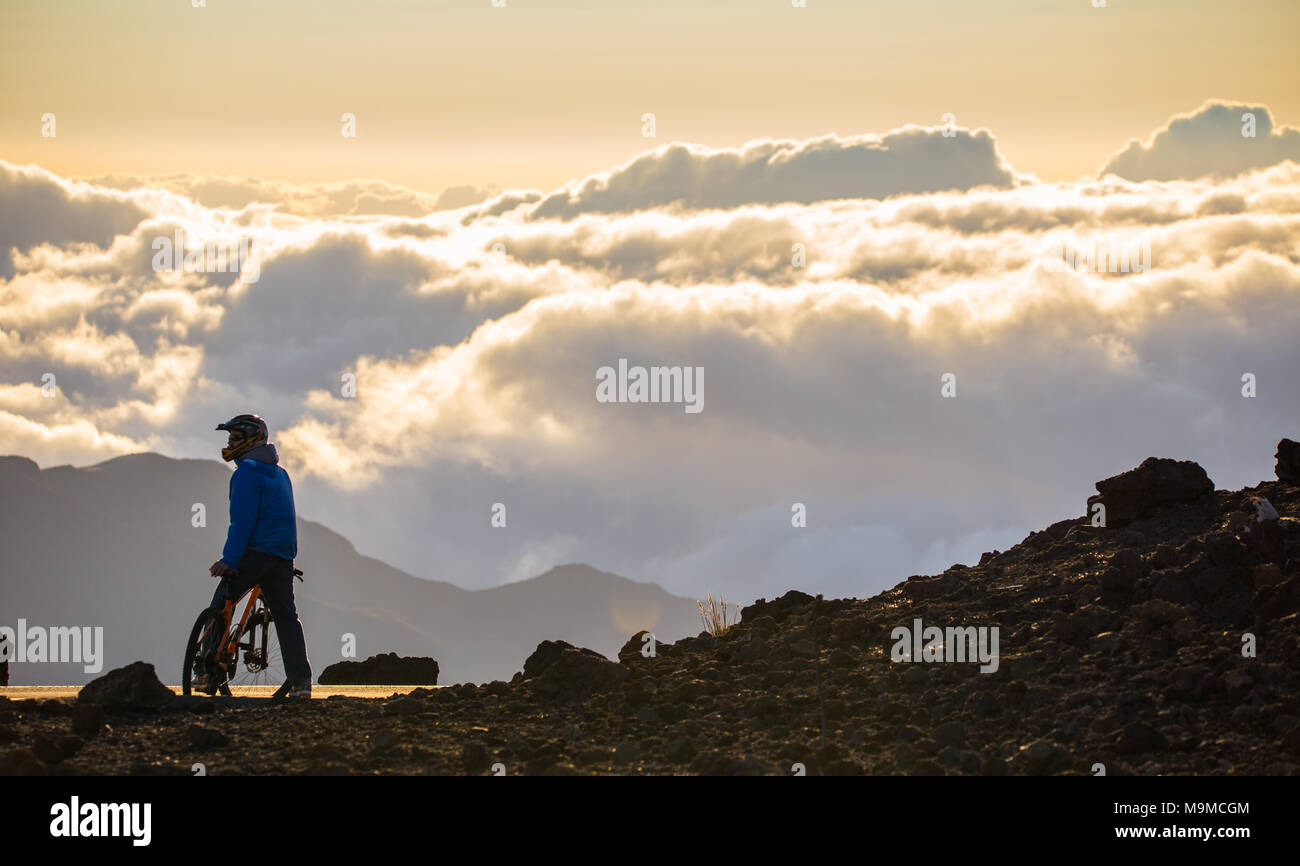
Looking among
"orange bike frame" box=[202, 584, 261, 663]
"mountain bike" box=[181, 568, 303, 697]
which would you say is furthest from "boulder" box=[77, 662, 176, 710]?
"orange bike frame" box=[202, 584, 261, 663]

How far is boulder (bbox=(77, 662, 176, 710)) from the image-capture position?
42.0 ft

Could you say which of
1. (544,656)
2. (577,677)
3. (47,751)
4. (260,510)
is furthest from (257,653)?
(47,751)

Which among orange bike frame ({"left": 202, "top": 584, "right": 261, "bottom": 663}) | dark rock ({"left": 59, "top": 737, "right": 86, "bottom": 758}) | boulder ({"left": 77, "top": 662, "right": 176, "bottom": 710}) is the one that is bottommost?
dark rock ({"left": 59, "top": 737, "right": 86, "bottom": 758})

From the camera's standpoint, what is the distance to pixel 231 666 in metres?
14.1

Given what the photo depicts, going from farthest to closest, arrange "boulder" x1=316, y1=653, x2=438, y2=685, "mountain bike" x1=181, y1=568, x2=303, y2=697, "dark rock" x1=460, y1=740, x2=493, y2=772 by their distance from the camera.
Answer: "boulder" x1=316, y1=653, x2=438, y2=685 → "mountain bike" x1=181, y1=568, x2=303, y2=697 → "dark rock" x1=460, y1=740, x2=493, y2=772

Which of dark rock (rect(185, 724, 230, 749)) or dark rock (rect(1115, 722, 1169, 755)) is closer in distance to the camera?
dark rock (rect(1115, 722, 1169, 755))

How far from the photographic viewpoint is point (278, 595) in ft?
45.3

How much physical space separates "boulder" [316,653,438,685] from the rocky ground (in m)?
4.91

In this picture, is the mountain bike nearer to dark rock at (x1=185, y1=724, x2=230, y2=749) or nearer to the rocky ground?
the rocky ground

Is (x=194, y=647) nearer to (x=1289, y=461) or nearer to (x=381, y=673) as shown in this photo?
(x=381, y=673)

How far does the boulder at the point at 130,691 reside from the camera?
42.0 ft
